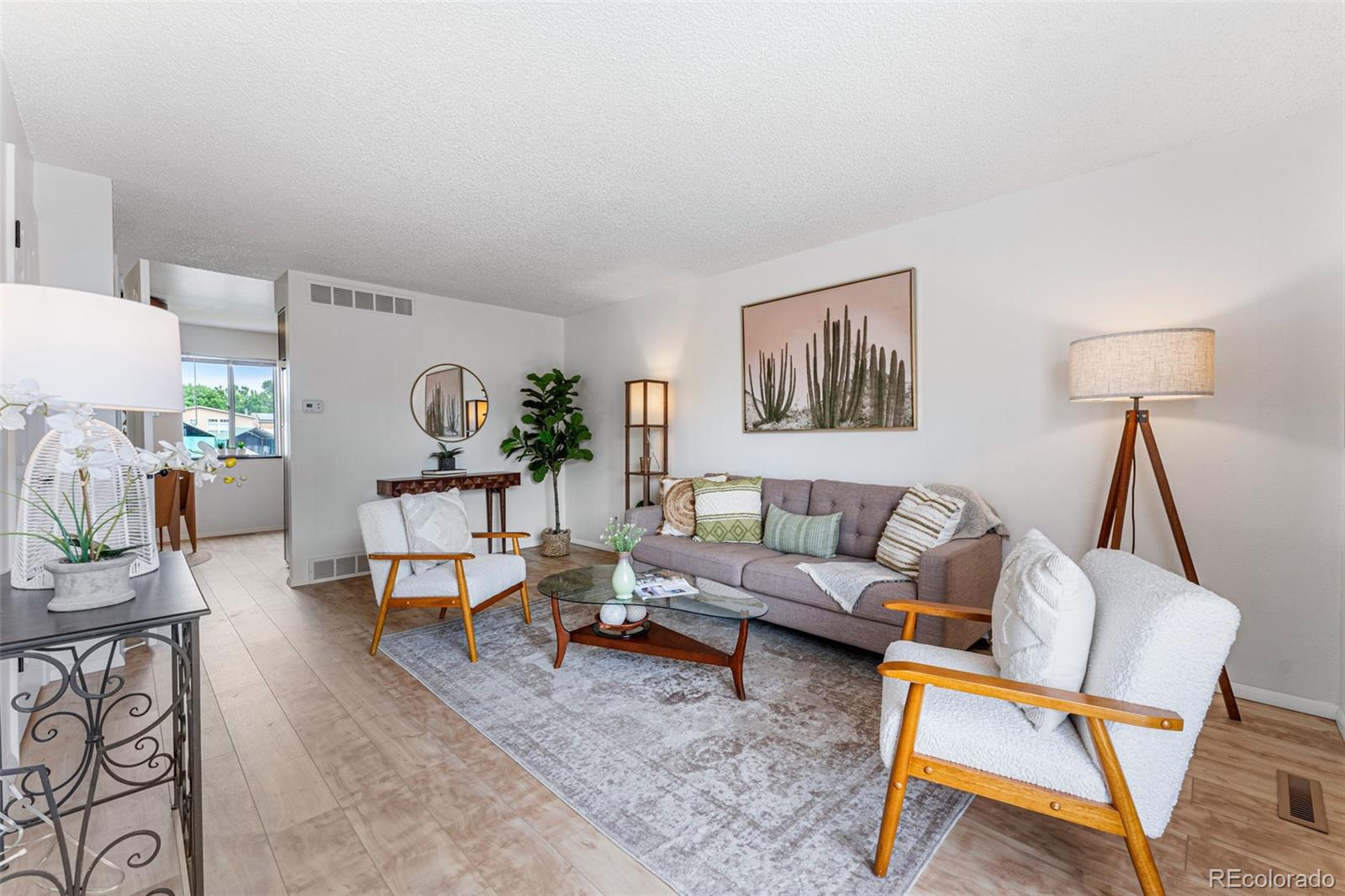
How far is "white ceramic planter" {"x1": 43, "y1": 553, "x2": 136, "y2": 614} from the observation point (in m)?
1.33

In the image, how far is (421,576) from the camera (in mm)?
3229

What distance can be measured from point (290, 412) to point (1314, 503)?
6258 millimetres

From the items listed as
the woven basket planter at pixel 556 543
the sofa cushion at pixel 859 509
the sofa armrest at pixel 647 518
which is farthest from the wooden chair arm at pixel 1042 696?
the woven basket planter at pixel 556 543

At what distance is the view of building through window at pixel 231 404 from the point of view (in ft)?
23.7

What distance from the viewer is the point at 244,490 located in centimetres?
729

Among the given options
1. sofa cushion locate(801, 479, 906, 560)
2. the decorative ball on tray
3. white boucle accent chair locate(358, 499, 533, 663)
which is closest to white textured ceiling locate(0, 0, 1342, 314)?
sofa cushion locate(801, 479, 906, 560)

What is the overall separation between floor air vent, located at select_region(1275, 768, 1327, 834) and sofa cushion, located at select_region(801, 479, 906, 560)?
1.75m

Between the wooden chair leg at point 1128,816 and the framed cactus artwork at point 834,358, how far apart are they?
8.26ft

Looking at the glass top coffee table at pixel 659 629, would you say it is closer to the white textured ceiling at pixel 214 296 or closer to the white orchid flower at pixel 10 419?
the white orchid flower at pixel 10 419

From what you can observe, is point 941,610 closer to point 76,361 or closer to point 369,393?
point 76,361

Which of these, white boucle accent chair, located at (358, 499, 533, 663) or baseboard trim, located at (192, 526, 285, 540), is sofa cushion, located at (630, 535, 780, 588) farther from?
baseboard trim, located at (192, 526, 285, 540)

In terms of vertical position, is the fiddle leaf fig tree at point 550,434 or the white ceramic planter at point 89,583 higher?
the fiddle leaf fig tree at point 550,434

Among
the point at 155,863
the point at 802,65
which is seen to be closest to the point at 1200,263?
the point at 802,65

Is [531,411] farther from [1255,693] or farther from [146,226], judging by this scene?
[1255,693]
